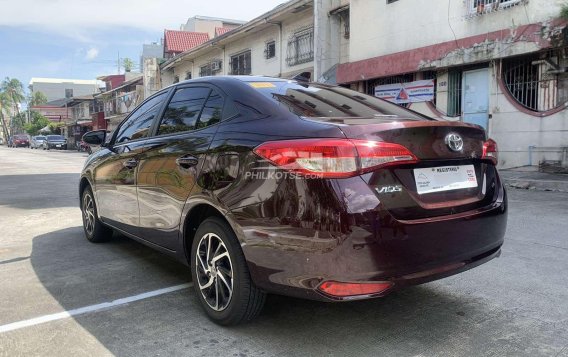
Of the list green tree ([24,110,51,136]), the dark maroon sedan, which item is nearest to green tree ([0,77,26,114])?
green tree ([24,110,51,136])

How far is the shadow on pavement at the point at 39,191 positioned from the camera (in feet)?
28.0

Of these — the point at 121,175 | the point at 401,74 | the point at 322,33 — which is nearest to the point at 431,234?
the point at 121,175

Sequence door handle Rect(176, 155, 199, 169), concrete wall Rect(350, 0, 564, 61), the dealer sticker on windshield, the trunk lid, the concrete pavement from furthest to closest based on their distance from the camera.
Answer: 1. concrete wall Rect(350, 0, 564, 61)
2. door handle Rect(176, 155, 199, 169)
3. the concrete pavement
4. the dealer sticker on windshield
5. the trunk lid

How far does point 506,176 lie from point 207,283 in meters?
9.12

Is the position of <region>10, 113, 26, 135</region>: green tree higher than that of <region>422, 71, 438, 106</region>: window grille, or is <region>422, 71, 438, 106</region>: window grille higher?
<region>10, 113, 26, 135</region>: green tree

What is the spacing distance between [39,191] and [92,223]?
6.09 metres

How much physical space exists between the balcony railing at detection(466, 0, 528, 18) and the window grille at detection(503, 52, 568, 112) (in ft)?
4.28

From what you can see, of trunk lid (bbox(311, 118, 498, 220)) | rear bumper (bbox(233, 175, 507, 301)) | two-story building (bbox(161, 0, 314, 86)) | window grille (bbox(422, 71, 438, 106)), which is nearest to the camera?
rear bumper (bbox(233, 175, 507, 301))

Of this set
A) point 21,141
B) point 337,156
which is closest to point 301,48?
point 337,156

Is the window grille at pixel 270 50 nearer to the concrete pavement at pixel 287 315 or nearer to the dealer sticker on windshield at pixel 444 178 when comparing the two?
the concrete pavement at pixel 287 315

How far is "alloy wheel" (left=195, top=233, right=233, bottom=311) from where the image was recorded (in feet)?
9.55

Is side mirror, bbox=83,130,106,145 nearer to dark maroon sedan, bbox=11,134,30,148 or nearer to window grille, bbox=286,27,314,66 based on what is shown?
window grille, bbox=286,27,314,66

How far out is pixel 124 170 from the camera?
13.9ft

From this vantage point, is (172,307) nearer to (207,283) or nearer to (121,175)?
(207,283)
